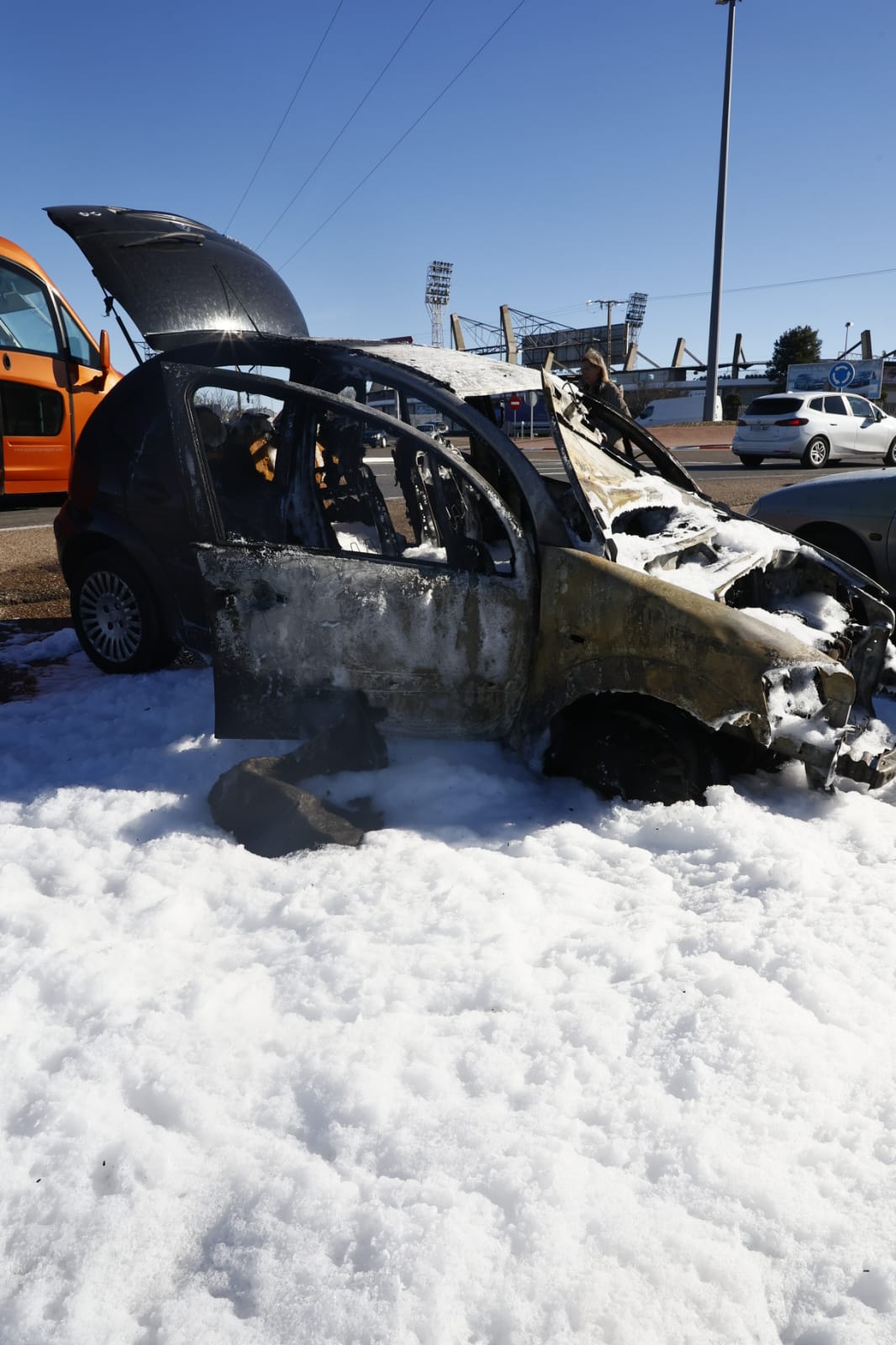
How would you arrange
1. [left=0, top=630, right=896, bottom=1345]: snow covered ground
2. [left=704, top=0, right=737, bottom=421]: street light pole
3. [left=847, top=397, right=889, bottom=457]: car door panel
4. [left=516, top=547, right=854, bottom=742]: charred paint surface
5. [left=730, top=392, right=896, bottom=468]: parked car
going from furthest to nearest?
[left=704, top=0, right=737, bottom=421]: street light pole
[left=847, top=397, right=889, bottom=457]: car door panel
[left=730, top=392, right=896, bottom=468]: parked car
[left=516, top=547, right=854, bottom=742]: charred paint surface
[left=0, top=630, right=896, bottom=1345]: snow covered ground

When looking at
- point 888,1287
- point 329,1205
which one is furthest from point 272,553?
point 888,1287

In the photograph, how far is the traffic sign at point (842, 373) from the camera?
32094 millimetres

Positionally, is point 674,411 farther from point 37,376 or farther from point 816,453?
point 37,376

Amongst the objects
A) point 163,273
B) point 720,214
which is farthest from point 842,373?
point 163,273

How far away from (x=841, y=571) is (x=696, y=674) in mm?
1469

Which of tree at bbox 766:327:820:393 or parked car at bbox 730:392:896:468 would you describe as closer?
parked car at bbox 730:392:896:468

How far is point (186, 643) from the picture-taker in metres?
4.83

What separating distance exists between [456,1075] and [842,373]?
3491cm

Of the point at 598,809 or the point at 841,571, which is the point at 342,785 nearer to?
the point at 598,809

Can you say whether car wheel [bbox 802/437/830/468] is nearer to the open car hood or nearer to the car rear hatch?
the car rear hatch

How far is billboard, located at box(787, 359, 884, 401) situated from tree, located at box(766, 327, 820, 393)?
15.5 metres

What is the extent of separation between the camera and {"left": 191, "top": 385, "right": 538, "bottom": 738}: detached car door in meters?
3.73

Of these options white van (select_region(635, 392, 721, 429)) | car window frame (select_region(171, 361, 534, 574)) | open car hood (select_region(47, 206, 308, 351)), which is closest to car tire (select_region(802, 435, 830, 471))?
open car hood (select_region(47, 206, 308, 351))

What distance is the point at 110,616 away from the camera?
528 cm
